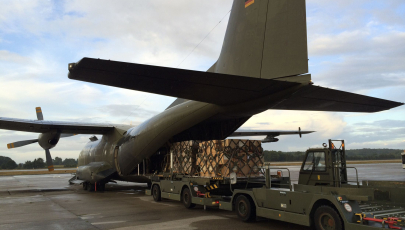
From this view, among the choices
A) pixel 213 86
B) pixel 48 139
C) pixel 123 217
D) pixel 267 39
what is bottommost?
pixel 123 217

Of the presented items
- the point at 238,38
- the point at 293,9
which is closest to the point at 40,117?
the point at 238,38

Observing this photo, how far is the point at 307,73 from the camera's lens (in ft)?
26.0

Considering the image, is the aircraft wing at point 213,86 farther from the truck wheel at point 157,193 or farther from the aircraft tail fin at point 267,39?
the truck wheel at point 157,193

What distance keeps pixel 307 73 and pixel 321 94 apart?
91 centimetres

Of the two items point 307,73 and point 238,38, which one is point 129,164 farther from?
point 307,73

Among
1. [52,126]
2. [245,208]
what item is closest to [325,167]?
[245,208]

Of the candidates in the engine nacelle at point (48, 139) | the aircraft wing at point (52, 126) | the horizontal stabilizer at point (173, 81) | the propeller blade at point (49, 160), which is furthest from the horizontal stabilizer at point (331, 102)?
the propeller blade at point (49, 160)

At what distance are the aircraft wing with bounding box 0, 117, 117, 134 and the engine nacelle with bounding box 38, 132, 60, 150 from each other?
0.64m

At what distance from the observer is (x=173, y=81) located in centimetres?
771

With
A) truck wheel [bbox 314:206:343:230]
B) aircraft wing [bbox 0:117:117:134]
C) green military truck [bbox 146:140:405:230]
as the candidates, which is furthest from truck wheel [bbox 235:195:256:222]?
aircraft wing [bbox 0:117:117:134]

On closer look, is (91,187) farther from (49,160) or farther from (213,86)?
(213,86)

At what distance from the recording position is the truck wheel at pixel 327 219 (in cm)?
630

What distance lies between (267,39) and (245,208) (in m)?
4.80

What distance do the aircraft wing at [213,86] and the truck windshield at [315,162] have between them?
1.59m
